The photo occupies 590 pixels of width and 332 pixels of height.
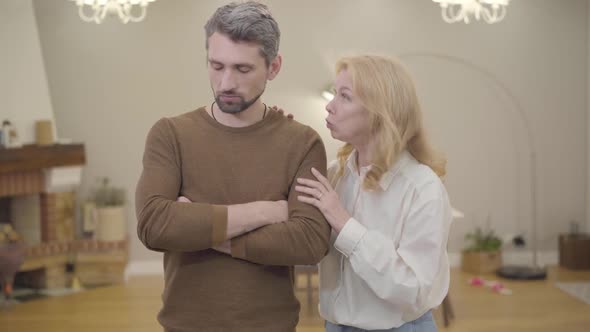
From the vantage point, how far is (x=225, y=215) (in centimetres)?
210

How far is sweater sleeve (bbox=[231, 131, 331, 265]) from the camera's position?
2113 millimetres

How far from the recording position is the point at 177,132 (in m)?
2.17

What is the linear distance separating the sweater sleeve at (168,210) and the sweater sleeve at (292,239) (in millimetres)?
81

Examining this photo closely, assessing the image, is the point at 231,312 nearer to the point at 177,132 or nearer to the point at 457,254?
the point at 177,132

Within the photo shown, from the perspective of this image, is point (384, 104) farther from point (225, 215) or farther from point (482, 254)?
point (482, 254)

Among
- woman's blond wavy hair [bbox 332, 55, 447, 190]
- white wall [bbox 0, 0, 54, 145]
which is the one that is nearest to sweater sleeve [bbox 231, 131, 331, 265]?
woman's blond wavy hair [bbox 332, 55, 447, 190]

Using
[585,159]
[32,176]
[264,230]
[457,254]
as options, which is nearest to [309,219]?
[264,230]

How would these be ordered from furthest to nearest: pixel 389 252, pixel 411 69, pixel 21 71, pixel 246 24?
pixel 411 69
pixel 21 71
pixel 389 252
pixel 246 24

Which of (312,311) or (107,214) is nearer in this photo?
(312,311)

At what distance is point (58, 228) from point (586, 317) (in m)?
4.29

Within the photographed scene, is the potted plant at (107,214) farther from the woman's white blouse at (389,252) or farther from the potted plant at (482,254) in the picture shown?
the woman's white blouse at (389,252)

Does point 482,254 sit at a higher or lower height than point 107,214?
lower

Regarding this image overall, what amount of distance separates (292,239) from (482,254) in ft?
17.5

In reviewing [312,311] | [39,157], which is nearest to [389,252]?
[312,311]
